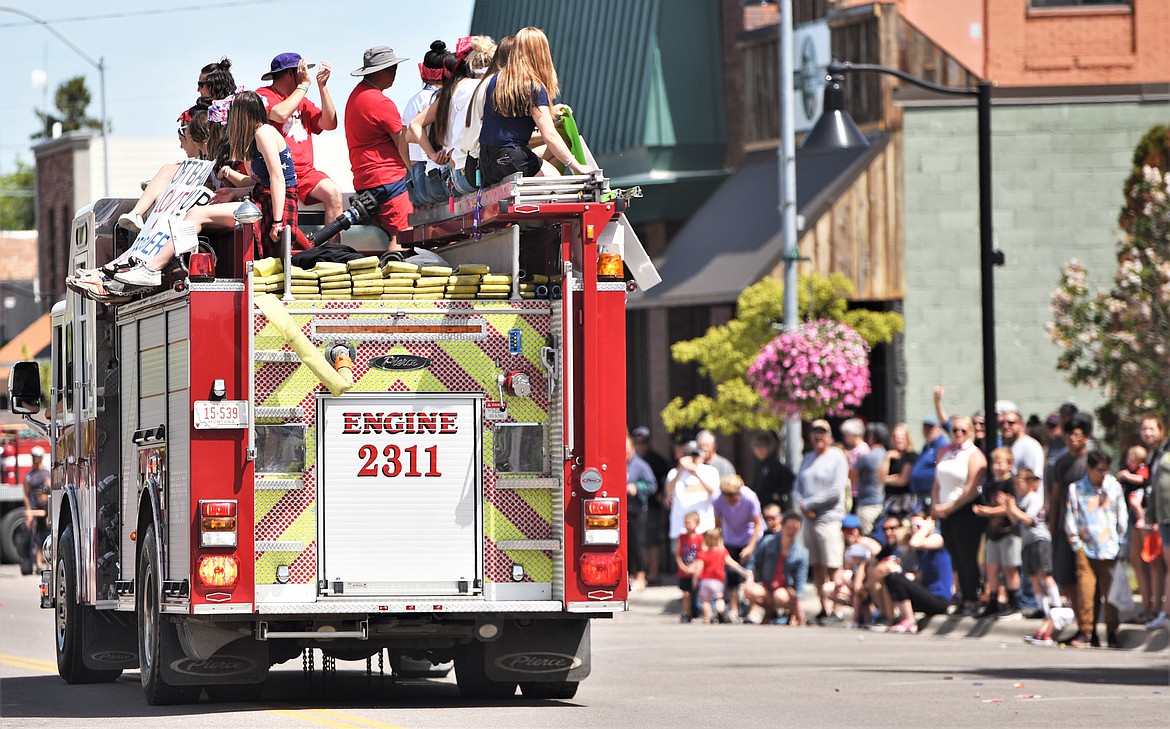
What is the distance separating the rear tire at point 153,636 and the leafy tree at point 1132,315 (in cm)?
1520

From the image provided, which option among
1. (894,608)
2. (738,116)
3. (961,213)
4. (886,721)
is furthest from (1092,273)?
(886,721)

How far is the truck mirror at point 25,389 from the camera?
52.0 ft

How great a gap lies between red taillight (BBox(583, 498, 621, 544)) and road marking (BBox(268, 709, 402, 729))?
1563 mm

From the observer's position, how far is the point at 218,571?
40.0ft

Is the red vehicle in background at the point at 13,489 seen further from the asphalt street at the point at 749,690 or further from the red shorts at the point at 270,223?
the red shorts at the point at 270,223

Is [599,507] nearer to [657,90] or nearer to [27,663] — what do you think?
[27,663]

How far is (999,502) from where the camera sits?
1986cm

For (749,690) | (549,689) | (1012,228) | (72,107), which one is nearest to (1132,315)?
(1012,228)

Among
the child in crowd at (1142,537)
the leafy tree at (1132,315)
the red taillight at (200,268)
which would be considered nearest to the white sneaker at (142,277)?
the red taillight at (200,268)

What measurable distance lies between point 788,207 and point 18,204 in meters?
88.9

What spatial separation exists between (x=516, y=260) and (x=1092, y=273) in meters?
20.3

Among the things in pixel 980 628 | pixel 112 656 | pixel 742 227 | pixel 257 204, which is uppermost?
pixel 742 227

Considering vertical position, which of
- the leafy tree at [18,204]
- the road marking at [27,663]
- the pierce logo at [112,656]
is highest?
the leafy tree at [18,204]

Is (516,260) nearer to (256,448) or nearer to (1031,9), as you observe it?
(256,448)
